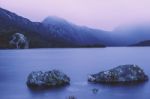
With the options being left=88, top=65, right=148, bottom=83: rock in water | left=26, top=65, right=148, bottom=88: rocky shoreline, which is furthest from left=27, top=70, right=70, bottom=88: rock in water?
left=88, top=65, right=148, bottom=83: rock in water

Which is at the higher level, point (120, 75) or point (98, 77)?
point (120, 75)

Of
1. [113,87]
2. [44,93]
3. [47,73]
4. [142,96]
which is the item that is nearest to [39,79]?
[47,73]

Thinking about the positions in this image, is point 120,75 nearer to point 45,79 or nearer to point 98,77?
point 98,77

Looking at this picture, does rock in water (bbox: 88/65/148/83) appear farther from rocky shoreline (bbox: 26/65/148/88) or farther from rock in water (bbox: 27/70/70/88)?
rock in water (bbox: 27/70/70/88)

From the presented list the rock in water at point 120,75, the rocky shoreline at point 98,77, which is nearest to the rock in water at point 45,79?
the rocky shoreline at point 98,77

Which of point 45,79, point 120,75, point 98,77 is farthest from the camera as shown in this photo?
point 98,77

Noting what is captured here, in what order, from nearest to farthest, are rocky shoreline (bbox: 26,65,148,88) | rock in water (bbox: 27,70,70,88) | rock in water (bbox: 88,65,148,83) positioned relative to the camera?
rock in water (bbox: 27,70,70,88) → rocky shoreline (bbox: 26,65,148,88) → rock in water (bbox: 88,65,148,83)

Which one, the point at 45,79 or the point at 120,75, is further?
the point at 120,75

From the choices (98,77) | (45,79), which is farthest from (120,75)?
(45,79)

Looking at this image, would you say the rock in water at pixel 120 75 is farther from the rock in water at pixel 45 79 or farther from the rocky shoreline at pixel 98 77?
the rock in water at pixel 45 79

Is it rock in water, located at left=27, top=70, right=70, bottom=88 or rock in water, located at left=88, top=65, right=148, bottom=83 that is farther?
rock in water, located at left=88, top=65, right=148, bottom=83

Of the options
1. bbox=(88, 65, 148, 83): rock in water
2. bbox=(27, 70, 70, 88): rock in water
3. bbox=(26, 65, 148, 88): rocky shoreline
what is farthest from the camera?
bbox=(88, 65, 148, 83): rock in water

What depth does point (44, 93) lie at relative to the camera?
43938 mm

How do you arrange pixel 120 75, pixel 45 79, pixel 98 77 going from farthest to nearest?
pixel 98 77
pixel 120 75
pixel 45 79
